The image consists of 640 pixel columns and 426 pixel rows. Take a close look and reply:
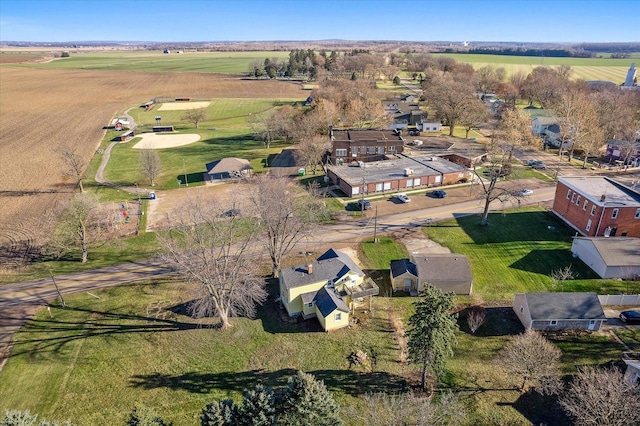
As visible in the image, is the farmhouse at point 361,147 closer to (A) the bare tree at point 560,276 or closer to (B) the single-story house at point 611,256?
(B) the single-story house at point 611,256

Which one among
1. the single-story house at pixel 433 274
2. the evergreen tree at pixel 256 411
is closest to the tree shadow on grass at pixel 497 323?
the single-story house at pixel 433 274

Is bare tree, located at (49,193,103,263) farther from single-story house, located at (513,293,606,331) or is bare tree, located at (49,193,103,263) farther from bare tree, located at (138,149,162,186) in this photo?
single-story house, located at (513,293,606,331)

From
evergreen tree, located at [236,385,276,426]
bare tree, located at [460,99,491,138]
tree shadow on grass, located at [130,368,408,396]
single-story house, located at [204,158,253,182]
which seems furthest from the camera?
bare tree, located at [460,99,491,138]

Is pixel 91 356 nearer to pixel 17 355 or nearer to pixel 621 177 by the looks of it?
pixel 17 355

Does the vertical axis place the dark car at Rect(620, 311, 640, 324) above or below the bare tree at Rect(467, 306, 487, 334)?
above

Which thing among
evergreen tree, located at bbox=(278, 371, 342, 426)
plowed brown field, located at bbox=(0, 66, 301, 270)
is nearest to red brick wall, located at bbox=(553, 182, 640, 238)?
evergreen tree, located at bbox=(278, 371, 342, 426)

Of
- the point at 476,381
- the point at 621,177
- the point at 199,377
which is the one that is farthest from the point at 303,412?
the point at 621,177

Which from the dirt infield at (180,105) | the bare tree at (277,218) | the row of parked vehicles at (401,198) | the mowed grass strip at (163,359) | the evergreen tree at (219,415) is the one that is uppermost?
the bare tree at (277,218)
